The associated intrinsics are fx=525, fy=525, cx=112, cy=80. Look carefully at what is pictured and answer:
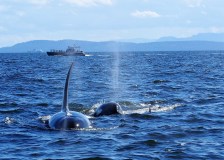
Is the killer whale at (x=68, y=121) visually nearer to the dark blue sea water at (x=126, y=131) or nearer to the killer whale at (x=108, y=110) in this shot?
the dark blue sea water at (x=126, y=131)

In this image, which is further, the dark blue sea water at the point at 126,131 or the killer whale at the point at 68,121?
the killer whale at the point at 68,121

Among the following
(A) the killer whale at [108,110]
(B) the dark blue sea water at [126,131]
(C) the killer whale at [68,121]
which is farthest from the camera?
(A) the killer whale at [108,110]

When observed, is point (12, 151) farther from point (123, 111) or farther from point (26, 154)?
point (123, 111)

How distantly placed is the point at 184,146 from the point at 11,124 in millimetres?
8592

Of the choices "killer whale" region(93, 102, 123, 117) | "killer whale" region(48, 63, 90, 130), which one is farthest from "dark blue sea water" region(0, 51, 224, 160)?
"killer whale" region(93, 102, 123, 117)

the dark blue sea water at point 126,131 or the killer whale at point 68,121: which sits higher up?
the killer whale at point 68,121

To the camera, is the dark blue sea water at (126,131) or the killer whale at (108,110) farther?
the killer whale at (108,110)

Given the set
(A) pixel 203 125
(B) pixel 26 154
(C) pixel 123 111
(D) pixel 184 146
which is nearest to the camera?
(B) pixel 26 154

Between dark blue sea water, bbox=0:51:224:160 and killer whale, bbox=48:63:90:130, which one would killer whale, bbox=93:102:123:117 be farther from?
killer whale, bbox=48:63:90:130

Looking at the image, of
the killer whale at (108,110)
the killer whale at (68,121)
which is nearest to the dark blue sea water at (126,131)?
the killer whale at (68,121)

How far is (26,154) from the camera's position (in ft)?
54.7

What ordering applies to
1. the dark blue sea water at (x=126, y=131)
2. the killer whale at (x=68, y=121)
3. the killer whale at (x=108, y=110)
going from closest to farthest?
the dark blue sea water at (x=126, y=131) < the killer whale at (x=68, y=121) < the killer whale at (x=108, y=110)

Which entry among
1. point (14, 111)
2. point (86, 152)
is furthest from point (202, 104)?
point (86, 152)

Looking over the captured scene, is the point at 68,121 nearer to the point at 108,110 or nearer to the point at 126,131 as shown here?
the point at 126,131
